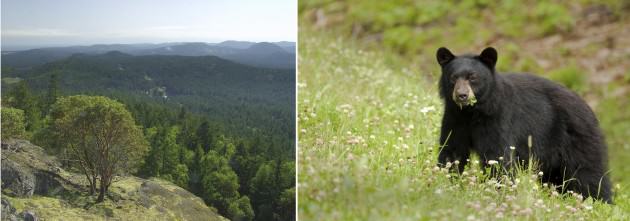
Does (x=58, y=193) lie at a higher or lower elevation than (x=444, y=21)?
lower

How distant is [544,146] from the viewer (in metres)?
5.09

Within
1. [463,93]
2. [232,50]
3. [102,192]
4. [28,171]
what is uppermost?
[232,50]

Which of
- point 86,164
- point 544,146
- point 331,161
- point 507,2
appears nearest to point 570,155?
point 544,146

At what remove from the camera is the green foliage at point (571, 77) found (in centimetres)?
916

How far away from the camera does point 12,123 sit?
4816 millimetres

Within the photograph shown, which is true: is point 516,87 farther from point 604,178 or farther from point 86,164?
point 86,164

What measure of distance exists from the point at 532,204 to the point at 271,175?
1.69 meters

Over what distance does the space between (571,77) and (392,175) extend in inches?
221

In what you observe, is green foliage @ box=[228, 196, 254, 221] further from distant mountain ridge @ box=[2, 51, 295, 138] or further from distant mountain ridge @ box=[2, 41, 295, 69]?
distant mountain ridge @ box=[2, 41, 295, 69]

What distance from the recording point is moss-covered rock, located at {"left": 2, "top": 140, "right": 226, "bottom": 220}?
475 cm

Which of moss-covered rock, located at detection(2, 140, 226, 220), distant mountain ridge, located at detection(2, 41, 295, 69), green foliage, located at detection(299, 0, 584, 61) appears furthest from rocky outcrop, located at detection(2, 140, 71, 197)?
green foliage, located at detection(299, 0, 584, 61)

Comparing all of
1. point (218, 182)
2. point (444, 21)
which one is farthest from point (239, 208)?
point (444, 21)

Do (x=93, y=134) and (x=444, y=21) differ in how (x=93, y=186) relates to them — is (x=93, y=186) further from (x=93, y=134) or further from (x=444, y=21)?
(x=444, y=21)

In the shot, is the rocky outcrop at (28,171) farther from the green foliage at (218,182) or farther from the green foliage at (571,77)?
the green foliage at (571,77)
